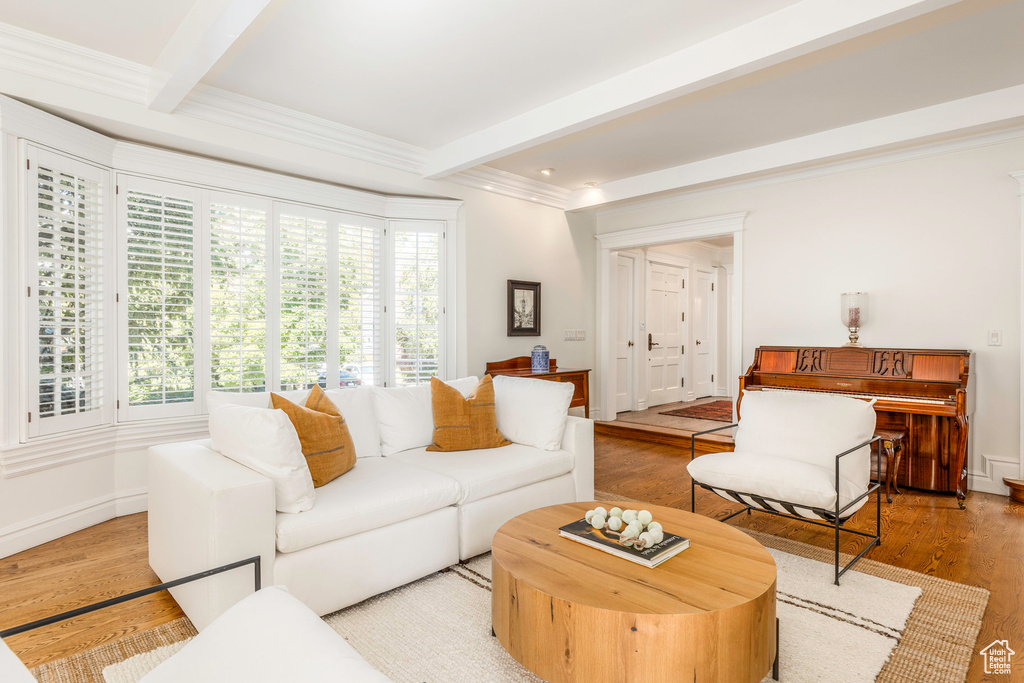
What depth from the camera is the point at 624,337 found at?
6832mm

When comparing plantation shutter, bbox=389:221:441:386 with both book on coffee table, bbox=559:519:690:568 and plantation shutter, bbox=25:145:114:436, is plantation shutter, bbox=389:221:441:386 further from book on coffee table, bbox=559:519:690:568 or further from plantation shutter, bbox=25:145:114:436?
book on coffee table, bbox=559:519:690:568

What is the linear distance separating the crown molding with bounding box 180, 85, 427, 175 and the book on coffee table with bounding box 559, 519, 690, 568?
3235 millimetres

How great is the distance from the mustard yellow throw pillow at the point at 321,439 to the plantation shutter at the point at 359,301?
1.81m

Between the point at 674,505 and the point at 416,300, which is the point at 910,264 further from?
the point at 416,300

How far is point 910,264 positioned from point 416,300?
12.9 ft

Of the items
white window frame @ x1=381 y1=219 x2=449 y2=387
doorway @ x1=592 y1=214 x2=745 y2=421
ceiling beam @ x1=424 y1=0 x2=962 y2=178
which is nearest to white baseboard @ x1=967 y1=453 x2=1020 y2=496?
doorway @ x1=592 y1=214 x2=745 y2=421

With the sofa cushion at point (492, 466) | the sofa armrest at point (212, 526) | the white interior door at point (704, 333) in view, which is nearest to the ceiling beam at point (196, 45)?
the sofa armrest at point (212, 526)

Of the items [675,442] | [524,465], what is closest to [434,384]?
[524,465]

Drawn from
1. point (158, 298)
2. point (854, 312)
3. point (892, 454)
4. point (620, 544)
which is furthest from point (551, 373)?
point (620, 544)

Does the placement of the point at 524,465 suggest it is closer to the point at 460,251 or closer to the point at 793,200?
the point at 460,251

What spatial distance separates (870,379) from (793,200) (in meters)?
1.69

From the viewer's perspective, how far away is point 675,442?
5.26 metres

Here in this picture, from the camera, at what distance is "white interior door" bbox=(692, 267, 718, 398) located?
27.5 ft

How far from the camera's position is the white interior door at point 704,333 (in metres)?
8.39
